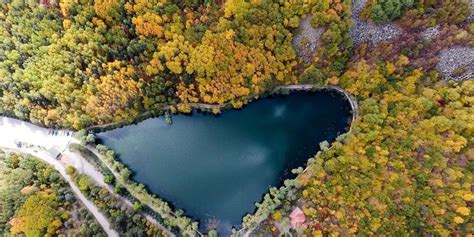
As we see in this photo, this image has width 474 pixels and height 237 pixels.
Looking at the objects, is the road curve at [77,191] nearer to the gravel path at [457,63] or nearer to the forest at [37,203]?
the forest at [37,203]

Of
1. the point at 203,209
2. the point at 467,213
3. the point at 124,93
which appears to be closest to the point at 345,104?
the point at 467,213

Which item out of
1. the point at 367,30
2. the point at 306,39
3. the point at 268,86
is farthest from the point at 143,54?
the point at 367,30

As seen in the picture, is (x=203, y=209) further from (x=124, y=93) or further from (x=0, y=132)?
(x=0, y=132)

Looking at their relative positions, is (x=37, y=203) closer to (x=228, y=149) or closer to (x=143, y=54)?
(x=143, y=54)

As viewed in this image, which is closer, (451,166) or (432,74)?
(451,166)

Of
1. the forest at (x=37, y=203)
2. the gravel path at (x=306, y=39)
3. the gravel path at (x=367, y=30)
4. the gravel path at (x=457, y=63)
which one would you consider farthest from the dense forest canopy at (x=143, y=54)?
the gravel path at (x=457, y=63)
